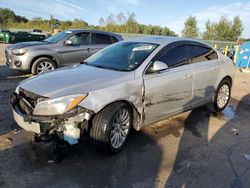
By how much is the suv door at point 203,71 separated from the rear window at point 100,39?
478 cm

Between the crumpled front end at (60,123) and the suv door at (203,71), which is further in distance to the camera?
the suv door at (203,71)

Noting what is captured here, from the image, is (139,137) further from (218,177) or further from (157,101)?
(218,177)

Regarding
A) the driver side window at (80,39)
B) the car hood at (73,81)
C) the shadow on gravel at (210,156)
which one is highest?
the driver side window at (80,39)

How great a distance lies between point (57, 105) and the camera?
10.9 feet

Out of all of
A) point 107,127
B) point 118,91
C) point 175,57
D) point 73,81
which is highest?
point 175,57

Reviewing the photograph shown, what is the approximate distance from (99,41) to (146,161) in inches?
259

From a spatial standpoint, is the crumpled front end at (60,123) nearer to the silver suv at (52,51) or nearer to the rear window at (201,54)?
the rear window at (201,54)

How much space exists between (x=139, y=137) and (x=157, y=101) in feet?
2.42

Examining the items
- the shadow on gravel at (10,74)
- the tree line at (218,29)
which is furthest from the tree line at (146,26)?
the shadow on gravel at (10,74)

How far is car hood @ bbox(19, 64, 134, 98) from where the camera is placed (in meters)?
3.45

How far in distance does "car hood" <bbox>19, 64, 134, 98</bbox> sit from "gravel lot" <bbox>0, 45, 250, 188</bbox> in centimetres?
94

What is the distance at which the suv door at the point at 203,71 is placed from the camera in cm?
509

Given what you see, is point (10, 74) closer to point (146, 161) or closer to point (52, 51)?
point (52, 51)

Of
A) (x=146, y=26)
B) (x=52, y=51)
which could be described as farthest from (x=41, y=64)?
Answer: (x=146, y=26)
